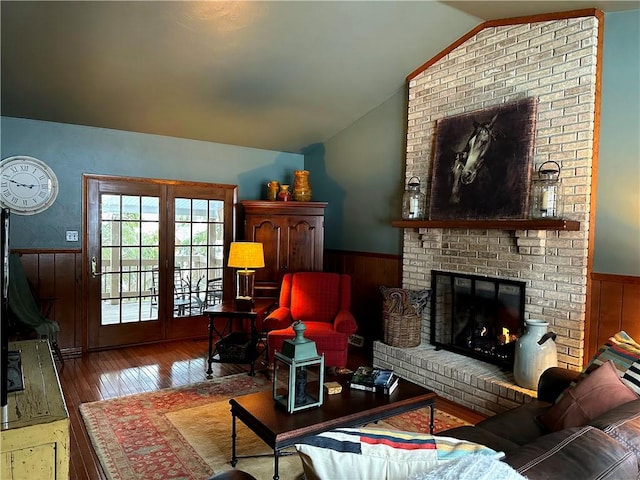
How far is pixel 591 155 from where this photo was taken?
3172mm

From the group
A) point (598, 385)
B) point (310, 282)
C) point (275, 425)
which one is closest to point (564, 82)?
point (598, 385)

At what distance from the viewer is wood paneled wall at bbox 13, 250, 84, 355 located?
4488mm

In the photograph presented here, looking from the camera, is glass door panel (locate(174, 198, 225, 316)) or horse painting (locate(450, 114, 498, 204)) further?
glass door panel (locate(174, 198, 225, 316))

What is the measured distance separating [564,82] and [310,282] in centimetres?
286

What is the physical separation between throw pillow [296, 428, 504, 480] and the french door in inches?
177

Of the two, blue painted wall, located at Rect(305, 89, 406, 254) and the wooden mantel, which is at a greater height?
blue painted wall, located at Rect(305, 89, 406, 254)

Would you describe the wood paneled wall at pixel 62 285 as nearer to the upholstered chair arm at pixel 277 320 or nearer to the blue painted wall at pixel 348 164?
the blue painted wall at pixel 348 164

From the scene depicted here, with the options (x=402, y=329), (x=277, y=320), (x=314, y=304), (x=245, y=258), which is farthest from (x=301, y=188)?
(x=402, y=329)

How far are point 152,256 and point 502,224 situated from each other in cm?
380

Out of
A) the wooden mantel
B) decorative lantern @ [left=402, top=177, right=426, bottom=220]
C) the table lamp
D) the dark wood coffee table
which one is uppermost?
decorative lantern @ [left=402, top=177, right=426, bottom=220]

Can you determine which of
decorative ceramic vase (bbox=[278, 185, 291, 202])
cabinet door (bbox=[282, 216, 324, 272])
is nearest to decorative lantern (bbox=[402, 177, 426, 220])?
cabinet door (bbox=[282, 216, 324, 272])

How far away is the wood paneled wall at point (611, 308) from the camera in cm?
299

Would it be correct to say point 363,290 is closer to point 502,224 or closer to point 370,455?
point 502,224

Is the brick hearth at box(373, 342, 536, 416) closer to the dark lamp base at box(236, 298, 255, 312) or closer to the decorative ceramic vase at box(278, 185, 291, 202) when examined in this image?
the dark lamp base at box(236, 298, 255, 312)
